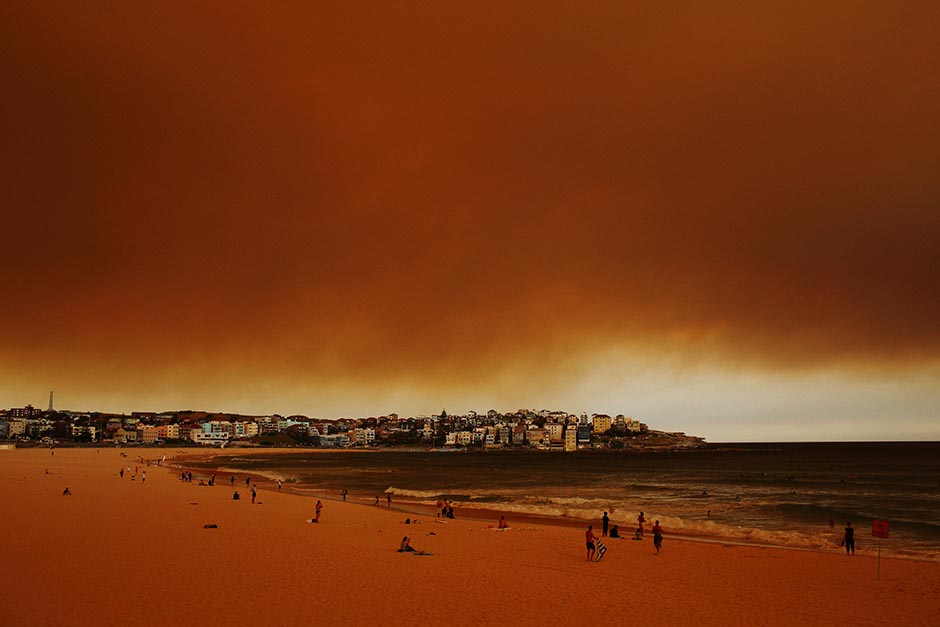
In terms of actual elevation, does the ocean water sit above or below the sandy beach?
below

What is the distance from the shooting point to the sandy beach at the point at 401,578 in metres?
16.1

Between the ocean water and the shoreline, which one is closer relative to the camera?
the shoreline

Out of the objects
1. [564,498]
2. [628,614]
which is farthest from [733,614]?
[564,498]

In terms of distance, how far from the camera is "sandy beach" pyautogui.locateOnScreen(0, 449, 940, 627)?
1611 cm

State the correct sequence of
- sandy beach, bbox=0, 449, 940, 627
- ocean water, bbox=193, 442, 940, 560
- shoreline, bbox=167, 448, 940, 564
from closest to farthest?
sandy beach, bbox=0, 449, 940, 627 → shoreline, bbox=167, 448, 940, 564 → ocean water, bbox=193, 442, 940, 560

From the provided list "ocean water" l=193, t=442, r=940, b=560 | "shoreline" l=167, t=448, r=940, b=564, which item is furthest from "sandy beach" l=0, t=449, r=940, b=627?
"ocean water" l=193, t=442, r=940, b=560

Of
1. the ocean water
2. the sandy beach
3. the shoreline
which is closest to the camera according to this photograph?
the sandy beach

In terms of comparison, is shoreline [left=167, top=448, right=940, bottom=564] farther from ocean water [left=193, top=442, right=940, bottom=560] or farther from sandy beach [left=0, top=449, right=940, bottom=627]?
sandy beach [left=0, top=449, right=940, bottom=627]

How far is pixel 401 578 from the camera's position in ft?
67.1

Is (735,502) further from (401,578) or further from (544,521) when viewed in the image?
(401,578)

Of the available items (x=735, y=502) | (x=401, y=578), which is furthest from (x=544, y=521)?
(x=735, y=502)

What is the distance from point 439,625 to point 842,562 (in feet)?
67.8

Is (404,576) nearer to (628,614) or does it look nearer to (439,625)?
(439,625)

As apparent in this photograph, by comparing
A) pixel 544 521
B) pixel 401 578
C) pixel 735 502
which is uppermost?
pixel 401 578
